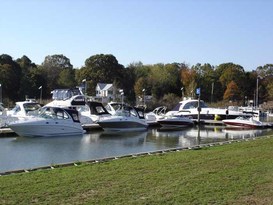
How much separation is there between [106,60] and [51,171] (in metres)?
87.3

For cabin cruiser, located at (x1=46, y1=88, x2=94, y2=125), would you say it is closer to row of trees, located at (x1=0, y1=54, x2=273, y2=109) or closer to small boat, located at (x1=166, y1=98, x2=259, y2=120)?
small boat, located at (x1=166, y1=98, x2=259, y2=120)

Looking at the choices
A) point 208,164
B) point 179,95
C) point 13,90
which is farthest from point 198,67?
point 208,164

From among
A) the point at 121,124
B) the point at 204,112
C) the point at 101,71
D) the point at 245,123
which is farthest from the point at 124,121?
the point at 101,71

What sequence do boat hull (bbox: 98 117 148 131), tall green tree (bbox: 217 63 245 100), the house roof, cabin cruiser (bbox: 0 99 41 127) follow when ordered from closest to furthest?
cabin cruiser (bbox: 0 99 41 127), boat hull (bbox: 98 117 148 131), the house roof, tall green tree (bbox: 217 63 245 100)

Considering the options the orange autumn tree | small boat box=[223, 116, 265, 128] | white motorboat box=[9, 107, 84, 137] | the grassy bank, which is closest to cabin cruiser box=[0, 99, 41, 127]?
white motorboat box=[9, 107, 84, 137]

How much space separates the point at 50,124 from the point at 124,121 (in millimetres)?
9098

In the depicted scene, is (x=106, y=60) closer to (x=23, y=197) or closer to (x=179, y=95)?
(x=179, y=95)

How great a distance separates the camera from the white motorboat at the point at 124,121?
39250 millimetres

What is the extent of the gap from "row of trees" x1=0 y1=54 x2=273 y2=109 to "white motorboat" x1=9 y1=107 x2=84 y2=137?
49554 mm

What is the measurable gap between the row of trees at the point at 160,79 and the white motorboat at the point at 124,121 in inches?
1594

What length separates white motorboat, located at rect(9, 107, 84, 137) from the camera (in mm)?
32094

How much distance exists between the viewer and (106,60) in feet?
323

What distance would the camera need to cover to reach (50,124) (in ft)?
108

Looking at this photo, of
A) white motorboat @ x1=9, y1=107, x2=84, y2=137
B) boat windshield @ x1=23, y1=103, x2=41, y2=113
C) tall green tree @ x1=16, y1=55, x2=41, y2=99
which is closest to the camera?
white motorboat @ x1=9, y1=107, x2=84, y2=137
